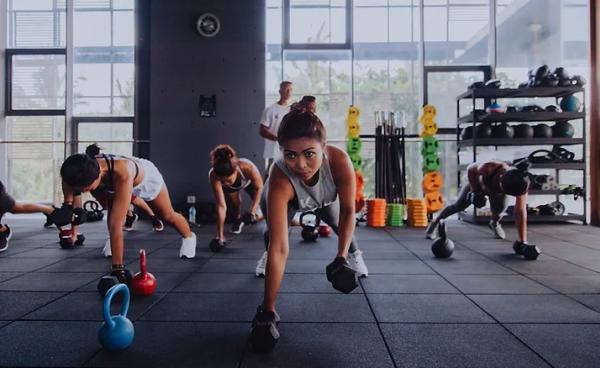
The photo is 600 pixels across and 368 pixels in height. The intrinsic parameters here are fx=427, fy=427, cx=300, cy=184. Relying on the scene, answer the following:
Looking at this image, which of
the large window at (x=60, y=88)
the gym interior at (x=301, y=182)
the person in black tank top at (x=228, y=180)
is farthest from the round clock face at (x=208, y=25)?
the person in black tank top at (x=228, y=180)

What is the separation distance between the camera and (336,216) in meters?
1.93

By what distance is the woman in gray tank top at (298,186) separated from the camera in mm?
1351

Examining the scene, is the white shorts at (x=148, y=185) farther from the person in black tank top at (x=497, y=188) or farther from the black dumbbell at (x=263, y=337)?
the person in black tank top at (x=497, y=188)

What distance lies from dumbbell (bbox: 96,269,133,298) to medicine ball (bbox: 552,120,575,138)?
4.40m

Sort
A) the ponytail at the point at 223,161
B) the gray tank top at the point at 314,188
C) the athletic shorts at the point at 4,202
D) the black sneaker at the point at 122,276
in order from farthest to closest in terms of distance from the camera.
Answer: the athletic shorts at the point at 4,202 < the ponytail at the point at 223,161 < the black sneaker at the point at 122,276 < the gray tank top at the point at 314,188

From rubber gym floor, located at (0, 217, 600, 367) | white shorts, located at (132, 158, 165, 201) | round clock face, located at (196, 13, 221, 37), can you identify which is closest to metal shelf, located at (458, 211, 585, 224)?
rubber gym floor, located at (0, 217, 600, 367)

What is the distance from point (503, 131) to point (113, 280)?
404 cm

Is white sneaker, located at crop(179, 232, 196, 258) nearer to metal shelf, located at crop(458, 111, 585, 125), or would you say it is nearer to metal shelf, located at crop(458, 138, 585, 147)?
metal shelf, located at crop(458, 138, 585, 147)

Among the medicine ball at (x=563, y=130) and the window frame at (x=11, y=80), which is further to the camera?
the window frame at (x=11, y=80)

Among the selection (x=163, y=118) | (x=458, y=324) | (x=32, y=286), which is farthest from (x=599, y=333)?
(x=163, y=118)

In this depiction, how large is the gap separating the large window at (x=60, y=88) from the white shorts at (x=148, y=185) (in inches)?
118

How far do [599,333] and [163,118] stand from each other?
4.48 m

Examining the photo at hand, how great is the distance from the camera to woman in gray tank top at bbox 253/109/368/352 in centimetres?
135

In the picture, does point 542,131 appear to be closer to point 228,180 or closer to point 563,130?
point 563,130
